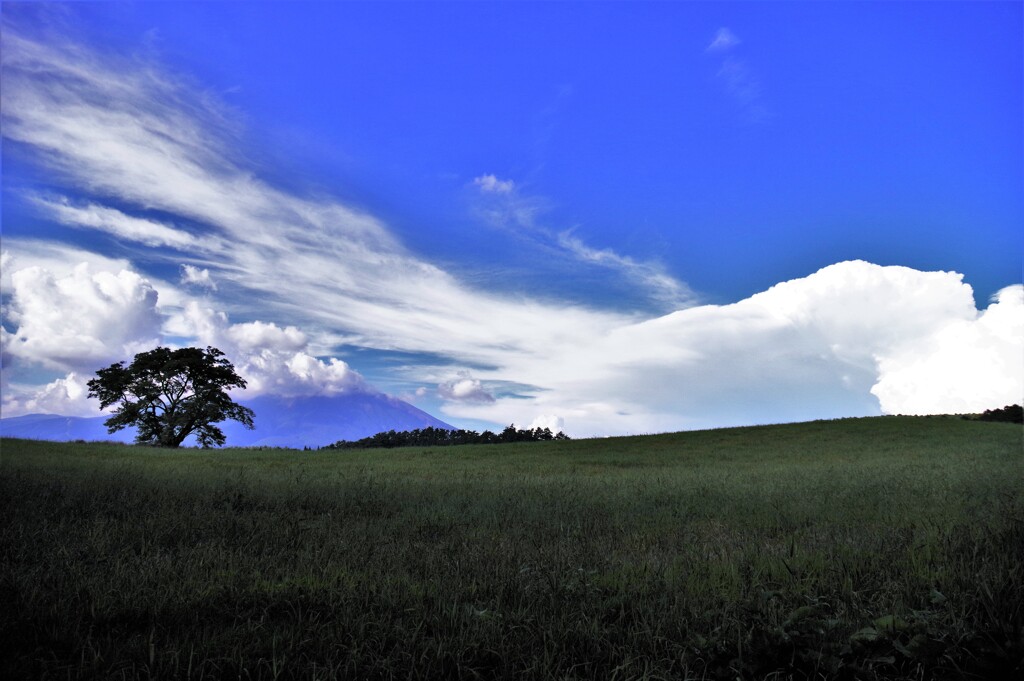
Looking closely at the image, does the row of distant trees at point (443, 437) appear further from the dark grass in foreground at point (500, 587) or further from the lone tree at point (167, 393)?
the dark grass in foreground at point (500, 587)

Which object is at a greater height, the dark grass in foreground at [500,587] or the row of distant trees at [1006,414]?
the row of distant trees at [1006,414]

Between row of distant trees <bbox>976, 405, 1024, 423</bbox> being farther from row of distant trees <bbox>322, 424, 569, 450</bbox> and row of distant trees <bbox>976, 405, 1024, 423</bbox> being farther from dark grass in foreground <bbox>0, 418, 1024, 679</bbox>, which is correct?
dark grass in foreground <bbox>0, 418, 1024, 679</bbox>

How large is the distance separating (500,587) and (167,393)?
190ft

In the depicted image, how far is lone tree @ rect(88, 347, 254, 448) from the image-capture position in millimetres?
51875

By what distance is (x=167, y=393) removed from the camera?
53344mm

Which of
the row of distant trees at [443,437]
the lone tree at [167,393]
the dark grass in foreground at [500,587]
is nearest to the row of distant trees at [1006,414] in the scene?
the row of distant trees at [443,437]

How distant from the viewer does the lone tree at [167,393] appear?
51875 mm

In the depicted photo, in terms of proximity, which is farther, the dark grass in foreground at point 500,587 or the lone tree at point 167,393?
the lone tree at point 167,393

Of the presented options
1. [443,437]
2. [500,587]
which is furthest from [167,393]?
[500,587]

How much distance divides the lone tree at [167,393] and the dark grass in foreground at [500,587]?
45.2 meters

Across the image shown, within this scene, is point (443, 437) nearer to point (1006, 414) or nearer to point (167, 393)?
point (167, 393)

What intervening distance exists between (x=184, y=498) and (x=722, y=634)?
10466 millimetres

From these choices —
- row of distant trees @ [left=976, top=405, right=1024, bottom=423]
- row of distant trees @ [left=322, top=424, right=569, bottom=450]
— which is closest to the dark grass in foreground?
row of distant trees @ [left=322, top=424, right=569, bottom=450]

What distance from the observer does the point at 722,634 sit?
445 cm
